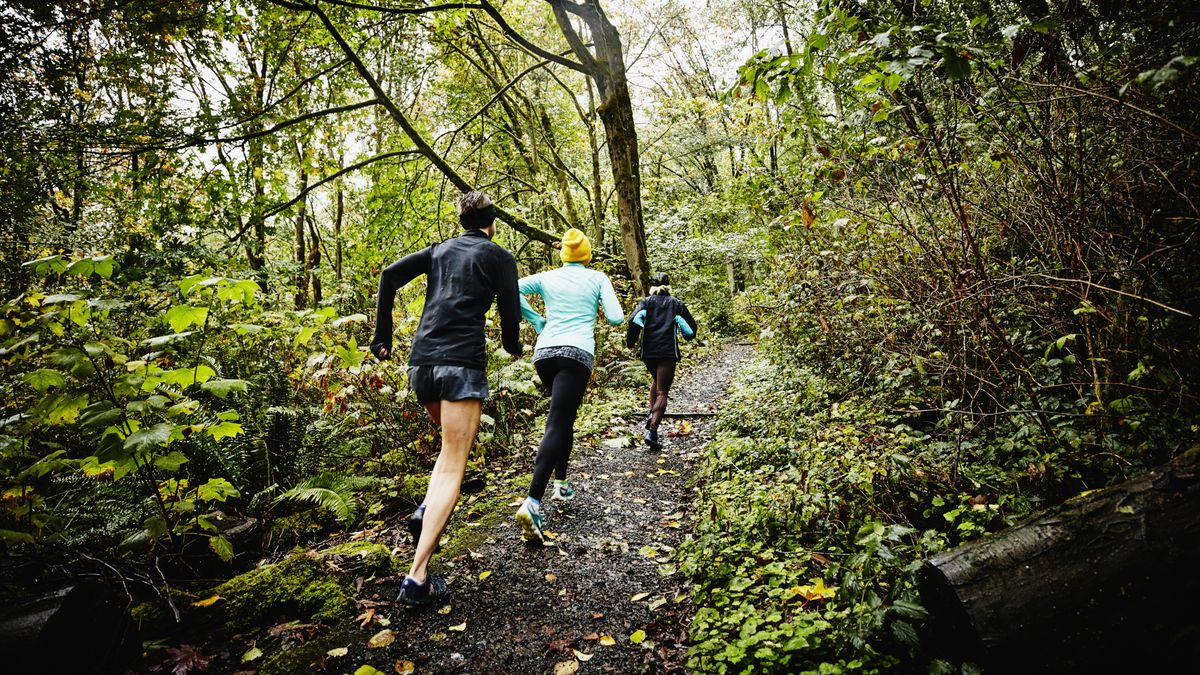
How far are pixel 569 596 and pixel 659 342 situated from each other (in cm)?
365

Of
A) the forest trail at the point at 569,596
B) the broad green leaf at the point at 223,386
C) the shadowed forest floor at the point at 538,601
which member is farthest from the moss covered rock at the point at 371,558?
the broad green leaf at the point at 223,386

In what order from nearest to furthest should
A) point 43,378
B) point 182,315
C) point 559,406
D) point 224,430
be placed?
point 43,378 → point 182,315 → point 224,430 → point 559,406

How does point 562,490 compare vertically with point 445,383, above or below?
below

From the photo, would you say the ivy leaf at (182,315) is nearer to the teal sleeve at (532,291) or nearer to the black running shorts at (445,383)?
the black running shorts at (445,383)

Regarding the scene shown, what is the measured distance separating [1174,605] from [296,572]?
14.6 ft

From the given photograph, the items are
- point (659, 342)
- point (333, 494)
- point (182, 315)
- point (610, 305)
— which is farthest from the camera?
point (659, 342)

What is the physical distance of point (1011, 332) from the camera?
13.0ft

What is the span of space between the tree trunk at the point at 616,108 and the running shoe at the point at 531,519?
22.2 feet

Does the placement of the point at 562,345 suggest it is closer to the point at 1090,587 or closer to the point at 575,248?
the point at 575,248

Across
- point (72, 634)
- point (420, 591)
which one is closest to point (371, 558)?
point (420, 591)

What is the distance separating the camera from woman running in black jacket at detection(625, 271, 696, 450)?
20.2 ft

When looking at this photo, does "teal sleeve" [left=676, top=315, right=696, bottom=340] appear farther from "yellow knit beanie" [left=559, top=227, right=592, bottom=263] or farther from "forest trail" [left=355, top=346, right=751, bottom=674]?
"yellow knit beanie" [left=559, top=227, right=592, bottom=263]

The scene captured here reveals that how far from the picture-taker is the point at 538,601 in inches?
119

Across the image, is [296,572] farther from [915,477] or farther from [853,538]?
[915,477]
